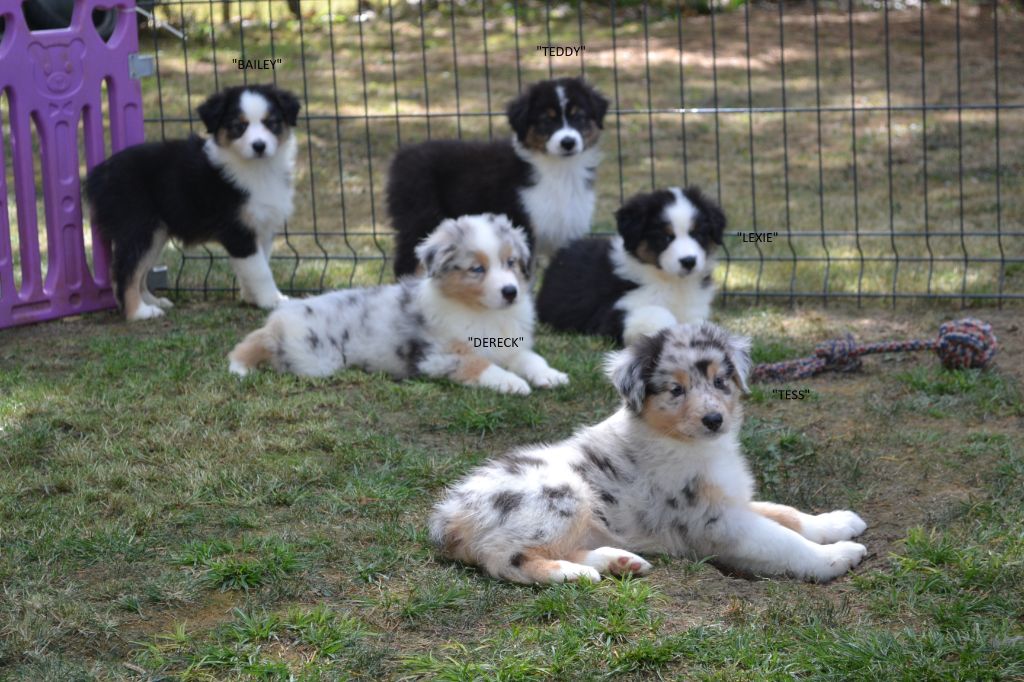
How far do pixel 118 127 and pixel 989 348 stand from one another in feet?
16.0

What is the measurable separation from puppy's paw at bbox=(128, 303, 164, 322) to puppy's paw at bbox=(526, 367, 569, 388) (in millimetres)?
2488

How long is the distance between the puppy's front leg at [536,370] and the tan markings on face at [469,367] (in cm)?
17

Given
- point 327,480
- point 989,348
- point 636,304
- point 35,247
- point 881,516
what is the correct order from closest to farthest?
1. point 881,516
2. point 327,480
3. point 989,348
4. point 636,304
5. point 35,247

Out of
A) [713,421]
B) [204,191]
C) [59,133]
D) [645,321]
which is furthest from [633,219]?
[59,133]

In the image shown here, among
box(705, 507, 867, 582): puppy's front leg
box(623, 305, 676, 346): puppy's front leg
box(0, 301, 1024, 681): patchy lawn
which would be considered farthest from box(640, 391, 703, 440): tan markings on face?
box(623, 305, 676, 346): puppy's front leg

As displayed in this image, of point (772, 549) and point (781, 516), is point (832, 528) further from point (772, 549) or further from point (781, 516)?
point (772, 549)

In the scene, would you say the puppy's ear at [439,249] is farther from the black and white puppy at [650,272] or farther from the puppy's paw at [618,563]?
the puppy's paw at [618,563]

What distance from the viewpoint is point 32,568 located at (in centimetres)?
389

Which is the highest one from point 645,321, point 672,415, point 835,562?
point 672,415

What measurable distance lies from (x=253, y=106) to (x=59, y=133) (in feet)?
3.52

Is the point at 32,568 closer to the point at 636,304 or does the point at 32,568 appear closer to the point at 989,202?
the point at 636,304

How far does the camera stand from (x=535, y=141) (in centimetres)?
718

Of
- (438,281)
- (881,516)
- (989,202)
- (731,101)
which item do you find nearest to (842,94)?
(731,101)

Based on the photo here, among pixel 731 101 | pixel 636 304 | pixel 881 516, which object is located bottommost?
pixel 881 516
